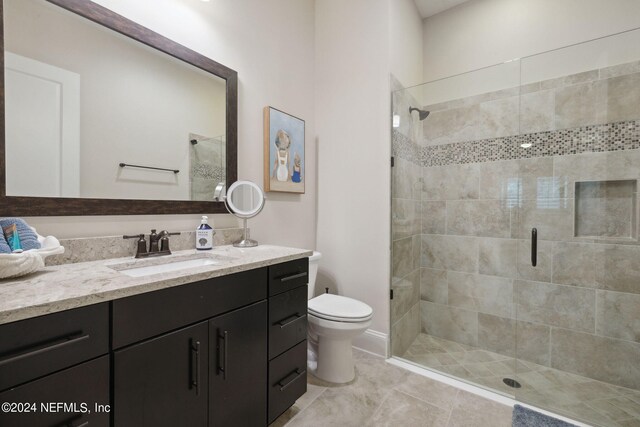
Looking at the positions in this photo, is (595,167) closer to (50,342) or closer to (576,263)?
(576,263)

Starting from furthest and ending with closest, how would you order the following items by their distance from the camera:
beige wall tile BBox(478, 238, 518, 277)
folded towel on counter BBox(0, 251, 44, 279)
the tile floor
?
beige wall tile BBox(478, 238, 518, 277), the tile floor, folded towel on counter BBox(0, 251, 44, 279)

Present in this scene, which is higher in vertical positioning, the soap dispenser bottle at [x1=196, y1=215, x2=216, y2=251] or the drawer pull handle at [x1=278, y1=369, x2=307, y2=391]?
the soap dispenser bottle at [x1=196, y1=215, x2=216, y2=251]

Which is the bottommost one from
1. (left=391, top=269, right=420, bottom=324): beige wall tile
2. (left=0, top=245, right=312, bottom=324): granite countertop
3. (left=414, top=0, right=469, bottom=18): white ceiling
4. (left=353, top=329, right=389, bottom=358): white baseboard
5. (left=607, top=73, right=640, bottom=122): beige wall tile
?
(left=353, top=329, right=389, bottom=358): white baseboard

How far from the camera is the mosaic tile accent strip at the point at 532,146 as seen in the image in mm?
1804

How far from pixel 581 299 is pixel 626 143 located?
1.06 m

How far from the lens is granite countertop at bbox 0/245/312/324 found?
67cm

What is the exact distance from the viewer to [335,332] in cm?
170

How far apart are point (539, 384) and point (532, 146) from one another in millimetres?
1637

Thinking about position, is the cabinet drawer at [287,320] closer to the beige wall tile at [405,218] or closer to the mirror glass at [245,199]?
the mirror glass at [245,199]

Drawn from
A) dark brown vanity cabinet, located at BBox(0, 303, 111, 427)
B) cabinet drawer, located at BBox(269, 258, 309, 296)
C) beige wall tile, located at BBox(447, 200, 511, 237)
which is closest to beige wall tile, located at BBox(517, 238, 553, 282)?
beige wall tile, located at BBox(447, 200, 511, 237)

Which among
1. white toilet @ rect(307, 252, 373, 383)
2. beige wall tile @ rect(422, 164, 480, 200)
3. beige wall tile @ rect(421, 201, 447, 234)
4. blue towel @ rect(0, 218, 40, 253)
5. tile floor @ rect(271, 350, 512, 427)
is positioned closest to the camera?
blue towel @ rect(0, 218, 40, 253)

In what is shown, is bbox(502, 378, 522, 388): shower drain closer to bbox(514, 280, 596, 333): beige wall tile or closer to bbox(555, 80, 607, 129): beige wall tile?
bbox(514, 280, 596, 333): beige wall tile

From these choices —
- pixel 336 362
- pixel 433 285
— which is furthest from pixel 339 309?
pixel 433 285

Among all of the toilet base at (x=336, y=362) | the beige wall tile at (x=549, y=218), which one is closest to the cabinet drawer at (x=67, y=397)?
the toilet base at (x=336, y=362)
